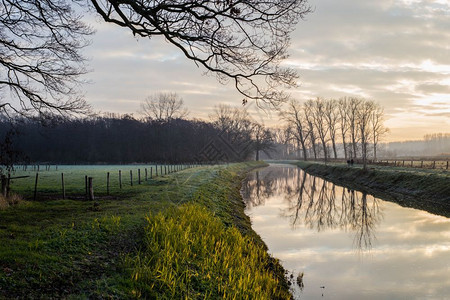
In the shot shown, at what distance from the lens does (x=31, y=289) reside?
504 centimetres

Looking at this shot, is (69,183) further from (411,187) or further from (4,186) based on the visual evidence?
(411,187)

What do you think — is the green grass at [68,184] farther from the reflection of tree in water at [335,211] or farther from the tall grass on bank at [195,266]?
the tall grass on bank at [195,266]

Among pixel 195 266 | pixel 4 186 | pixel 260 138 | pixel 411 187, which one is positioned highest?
pixel 260 138

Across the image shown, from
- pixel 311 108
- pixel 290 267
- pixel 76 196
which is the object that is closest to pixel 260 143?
pixel 311 108

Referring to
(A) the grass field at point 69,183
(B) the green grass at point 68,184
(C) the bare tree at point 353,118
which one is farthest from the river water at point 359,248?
(C) the bare tree at point 353,118

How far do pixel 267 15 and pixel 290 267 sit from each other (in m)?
7.33

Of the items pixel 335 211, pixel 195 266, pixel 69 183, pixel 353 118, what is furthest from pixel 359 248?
pixel 353 118

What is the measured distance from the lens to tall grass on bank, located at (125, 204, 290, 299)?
230 inches

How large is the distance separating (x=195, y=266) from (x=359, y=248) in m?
7.28

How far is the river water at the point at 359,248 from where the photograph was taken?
26.5 ft

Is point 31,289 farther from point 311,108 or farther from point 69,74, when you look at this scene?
point 311,108

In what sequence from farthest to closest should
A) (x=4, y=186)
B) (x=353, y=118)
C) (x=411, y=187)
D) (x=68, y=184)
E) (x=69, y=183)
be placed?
(x=353, y=118)
(x=69, y=183)
(x=411, y=187)
(x=68, y=184)
(x=4, y=186)

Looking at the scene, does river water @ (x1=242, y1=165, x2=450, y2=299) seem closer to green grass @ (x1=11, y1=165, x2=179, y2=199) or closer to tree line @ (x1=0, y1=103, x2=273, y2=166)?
green grass @ (x1=11, y1=165, x2=179, y2=199)

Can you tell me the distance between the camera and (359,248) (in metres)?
11.5
